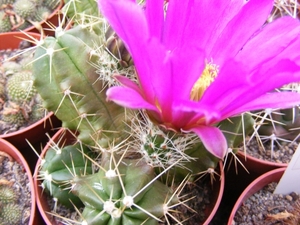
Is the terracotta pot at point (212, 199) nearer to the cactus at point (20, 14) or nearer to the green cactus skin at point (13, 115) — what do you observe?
the green cactus skin at point (13, 115)

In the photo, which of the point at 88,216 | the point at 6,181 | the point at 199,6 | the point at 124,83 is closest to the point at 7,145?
the point at 6,181

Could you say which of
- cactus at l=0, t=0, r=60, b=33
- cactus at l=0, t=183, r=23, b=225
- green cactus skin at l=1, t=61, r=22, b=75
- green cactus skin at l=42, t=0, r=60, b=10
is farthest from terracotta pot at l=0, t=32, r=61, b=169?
green cactus skin at l=42, t=0, r=60, b=10

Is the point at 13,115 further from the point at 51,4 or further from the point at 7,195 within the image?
the point at 51,4

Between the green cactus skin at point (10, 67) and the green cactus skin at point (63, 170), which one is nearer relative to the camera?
the green cactus skin at point (63, 170)

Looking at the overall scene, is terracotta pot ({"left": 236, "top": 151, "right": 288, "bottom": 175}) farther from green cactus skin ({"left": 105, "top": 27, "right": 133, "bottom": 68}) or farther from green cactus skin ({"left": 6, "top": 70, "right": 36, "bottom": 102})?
green cactus skin ({"left": 6, "top": 70, "right": 36, "bottom": 102})

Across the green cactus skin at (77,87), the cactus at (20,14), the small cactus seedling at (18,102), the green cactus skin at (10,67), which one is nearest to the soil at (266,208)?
the green cactus skin at (77,87)
